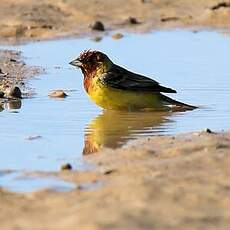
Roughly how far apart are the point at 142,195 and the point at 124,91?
4.33m

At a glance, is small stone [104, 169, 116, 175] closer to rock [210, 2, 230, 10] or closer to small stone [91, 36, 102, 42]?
small stone [91, 36, 102, 42]

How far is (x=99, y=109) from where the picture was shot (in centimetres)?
1077

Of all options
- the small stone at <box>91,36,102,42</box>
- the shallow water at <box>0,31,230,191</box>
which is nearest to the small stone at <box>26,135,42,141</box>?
the shallow water at <box>0,31,230,191</box>

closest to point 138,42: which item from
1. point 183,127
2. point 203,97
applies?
point 203,97

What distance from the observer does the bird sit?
10578 millimetres

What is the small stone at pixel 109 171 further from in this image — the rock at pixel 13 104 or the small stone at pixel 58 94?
the small stone at pixel 58 94

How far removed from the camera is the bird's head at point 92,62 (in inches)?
429

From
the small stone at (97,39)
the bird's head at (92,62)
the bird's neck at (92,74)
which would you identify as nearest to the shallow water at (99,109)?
the small stone at (97,39)

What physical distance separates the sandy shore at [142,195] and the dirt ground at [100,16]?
785cm

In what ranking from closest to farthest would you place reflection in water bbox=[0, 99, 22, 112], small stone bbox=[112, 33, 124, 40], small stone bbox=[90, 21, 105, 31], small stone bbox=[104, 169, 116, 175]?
small stone bbox=[104, 169, 116, 175]
reflection in water bbox=[0, 99, 22, 112]
small stone bbox=[112, 33, 124, 40]
small stone bbox=[90, 21, 105, 31]

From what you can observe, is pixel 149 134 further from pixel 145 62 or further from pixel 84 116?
pixel 145 62

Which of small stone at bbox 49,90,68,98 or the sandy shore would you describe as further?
small stone at bbox 49,90,68,98

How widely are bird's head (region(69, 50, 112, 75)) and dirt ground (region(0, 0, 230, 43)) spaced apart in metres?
4.64

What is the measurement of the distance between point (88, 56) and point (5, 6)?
6204mm
